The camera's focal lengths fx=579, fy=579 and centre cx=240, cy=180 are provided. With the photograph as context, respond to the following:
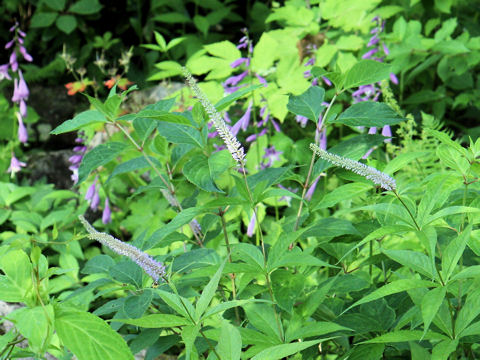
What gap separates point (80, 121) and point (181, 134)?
0.80ft

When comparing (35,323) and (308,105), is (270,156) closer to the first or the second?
(308,105)

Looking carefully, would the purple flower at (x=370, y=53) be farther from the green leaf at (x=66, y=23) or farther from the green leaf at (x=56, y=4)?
the green leaf at (x=56, y=4)

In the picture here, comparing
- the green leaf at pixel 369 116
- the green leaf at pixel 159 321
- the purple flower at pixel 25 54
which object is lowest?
the purple flower at pixel 25 54

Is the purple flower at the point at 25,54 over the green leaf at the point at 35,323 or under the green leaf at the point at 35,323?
under

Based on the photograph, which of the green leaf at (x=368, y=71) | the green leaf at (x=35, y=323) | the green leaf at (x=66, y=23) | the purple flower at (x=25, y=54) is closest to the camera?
the green leaf at (x=35, y=323)

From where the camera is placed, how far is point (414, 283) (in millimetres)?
1035

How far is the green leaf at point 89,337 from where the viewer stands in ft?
3.13

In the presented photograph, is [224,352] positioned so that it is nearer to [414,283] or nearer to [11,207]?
[414,283]

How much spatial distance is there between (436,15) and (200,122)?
364 cm

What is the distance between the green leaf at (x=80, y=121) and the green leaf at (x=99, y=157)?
0.29ft

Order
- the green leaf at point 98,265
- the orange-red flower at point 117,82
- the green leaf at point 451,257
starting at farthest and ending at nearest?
the orange-red flower at point 117,82
the green leaf at point 98,265
the green leaf at point 451,257

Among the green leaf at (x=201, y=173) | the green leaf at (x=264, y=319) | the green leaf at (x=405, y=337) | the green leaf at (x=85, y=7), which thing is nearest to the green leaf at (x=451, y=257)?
the green leaf at (x=405, y=337)

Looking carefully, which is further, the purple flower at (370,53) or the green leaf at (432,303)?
the purple flower at (370,53)

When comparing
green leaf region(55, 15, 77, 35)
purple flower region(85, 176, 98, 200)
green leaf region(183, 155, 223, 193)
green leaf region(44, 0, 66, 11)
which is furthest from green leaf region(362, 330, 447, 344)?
green leaf region(44, 0, 66, 11)
